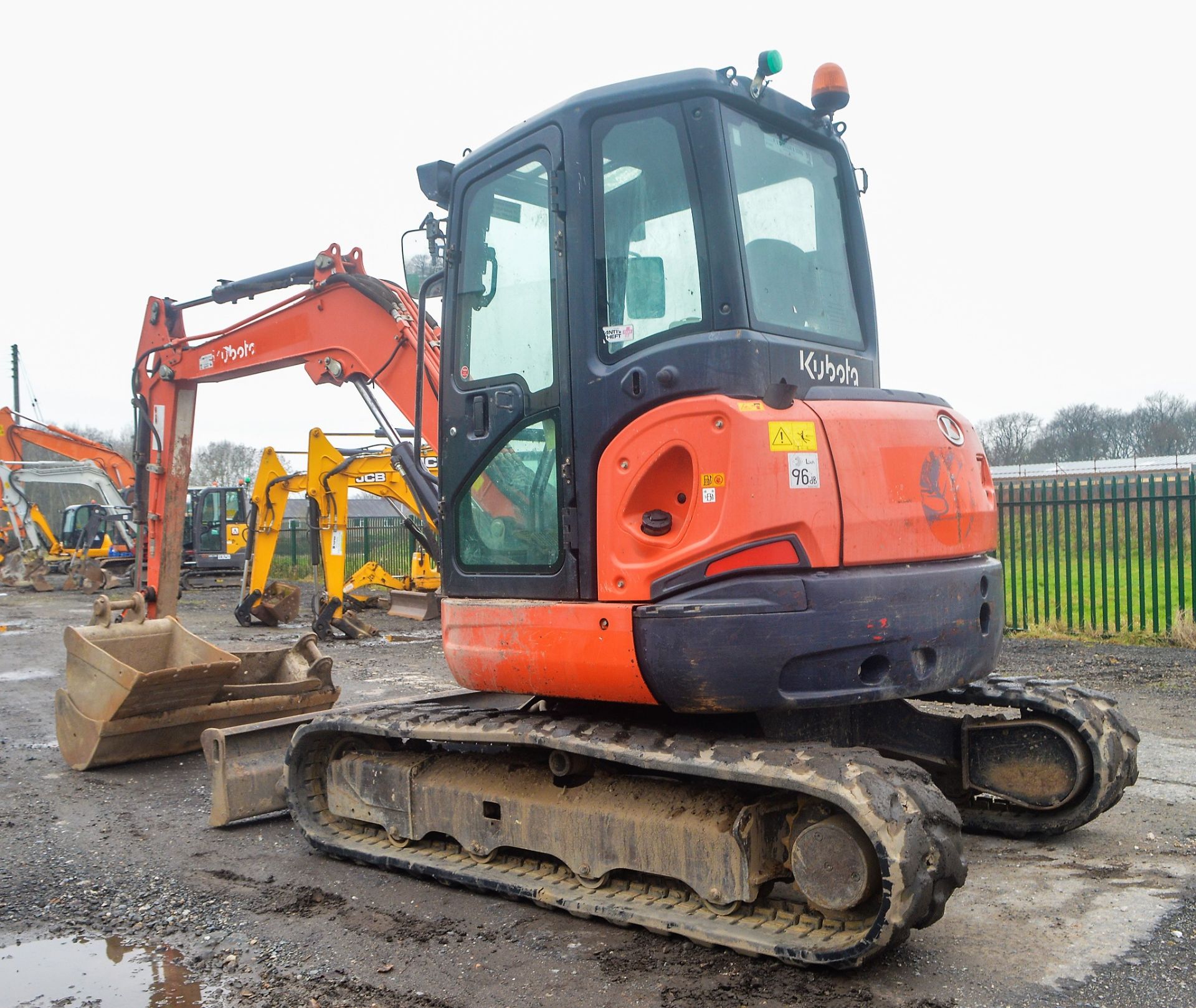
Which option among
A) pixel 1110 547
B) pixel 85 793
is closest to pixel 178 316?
pixel 85 793

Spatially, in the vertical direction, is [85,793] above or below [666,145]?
below

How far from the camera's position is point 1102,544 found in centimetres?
1214

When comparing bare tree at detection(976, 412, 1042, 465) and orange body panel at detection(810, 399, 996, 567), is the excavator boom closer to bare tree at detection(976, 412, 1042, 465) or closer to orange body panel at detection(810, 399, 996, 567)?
orange body panel at detection(810, 399, 996, 567)

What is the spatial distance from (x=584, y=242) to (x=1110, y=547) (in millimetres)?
10011

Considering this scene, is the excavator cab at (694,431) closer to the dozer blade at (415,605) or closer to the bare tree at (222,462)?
the dozer blade at (415,605)

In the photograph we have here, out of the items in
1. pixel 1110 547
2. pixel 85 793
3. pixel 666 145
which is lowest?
pixel 85 793

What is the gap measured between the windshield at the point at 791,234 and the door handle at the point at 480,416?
49.1 inches

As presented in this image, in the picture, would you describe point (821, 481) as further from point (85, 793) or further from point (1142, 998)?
point (85, 793)

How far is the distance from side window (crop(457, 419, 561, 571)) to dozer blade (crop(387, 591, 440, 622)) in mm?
11646

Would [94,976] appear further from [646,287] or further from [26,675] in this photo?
[26,675]

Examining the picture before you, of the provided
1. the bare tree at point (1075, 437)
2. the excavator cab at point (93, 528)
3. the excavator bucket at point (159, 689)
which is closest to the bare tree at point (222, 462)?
the excavator cab at point (93, 528)

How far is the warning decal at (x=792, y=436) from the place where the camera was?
3609 mm

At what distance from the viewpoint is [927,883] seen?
323cm

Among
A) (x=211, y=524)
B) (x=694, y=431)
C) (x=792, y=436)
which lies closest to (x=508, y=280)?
(x=694, y=431)
